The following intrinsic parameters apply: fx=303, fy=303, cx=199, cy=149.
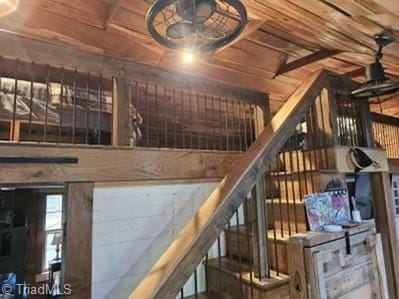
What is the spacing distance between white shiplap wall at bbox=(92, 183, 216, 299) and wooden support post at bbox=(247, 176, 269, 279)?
78 centimetres

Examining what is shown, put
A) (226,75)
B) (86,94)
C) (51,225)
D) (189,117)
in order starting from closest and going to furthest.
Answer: (86,94) < (226,75) < (189,117) < (51,225)

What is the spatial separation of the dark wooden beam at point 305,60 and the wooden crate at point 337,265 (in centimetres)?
181

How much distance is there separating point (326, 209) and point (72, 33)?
247cm

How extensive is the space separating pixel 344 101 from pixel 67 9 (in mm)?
2483

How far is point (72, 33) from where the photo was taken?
8.56ft

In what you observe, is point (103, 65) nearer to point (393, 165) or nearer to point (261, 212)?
point (261, 212)

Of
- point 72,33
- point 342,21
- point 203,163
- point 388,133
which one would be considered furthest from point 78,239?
point 388,133

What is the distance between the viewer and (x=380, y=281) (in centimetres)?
205

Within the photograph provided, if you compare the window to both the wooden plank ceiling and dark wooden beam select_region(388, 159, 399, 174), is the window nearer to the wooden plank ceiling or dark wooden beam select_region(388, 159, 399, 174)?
the wooden plank ceiling

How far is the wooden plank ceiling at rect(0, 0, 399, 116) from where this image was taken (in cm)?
214

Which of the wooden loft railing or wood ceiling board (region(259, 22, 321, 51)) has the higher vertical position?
wood ceiling board (region(259, 22, 321, 51))

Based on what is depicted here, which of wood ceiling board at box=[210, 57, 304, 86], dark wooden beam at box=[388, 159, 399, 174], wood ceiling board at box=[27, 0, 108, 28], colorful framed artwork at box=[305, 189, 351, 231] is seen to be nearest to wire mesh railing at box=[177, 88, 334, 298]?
colorful framed artwork at box=[305, 189, 351, 231]

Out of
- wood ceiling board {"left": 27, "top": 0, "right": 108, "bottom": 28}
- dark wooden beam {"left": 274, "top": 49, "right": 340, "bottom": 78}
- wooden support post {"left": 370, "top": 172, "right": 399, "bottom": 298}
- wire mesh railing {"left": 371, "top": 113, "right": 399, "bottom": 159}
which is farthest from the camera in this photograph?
wire mesh railing {"left": 371, "top": 113, "right": 399, "bottom": 159}

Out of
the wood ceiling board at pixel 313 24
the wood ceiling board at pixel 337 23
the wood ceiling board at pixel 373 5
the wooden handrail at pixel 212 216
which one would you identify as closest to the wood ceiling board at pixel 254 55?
the wood ceiling board at pixel 313 24
